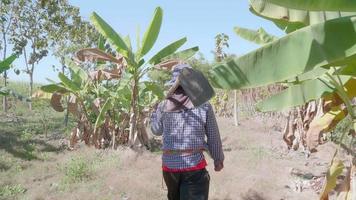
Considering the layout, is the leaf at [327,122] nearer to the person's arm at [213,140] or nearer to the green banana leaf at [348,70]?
the person's arm at [213,140]

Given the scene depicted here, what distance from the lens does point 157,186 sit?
22.0 ft

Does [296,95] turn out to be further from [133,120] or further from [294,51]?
[133,120]

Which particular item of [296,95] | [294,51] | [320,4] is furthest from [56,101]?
[320,4]

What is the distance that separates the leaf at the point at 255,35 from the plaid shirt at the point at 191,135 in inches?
40.3

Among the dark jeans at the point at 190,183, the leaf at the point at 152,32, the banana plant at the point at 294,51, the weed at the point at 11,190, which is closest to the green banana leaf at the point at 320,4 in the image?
the banana plant at the point at 294,51

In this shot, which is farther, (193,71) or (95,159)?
(95,159)

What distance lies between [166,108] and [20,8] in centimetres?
1486

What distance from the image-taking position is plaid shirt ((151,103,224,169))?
13.1ft

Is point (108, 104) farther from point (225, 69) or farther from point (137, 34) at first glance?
point (225, 69)

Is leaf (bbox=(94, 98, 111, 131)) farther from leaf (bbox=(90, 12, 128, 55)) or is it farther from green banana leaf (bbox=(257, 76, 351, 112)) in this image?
green banana leaf (bbox=(257, 76, 351, 112))

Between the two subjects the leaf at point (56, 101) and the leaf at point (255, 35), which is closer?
the leaf at point (255, 35)

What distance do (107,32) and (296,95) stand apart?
395 centimetres

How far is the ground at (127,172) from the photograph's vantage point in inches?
254

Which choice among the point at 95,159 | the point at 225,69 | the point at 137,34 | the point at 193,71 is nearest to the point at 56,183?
the point at 95,159
